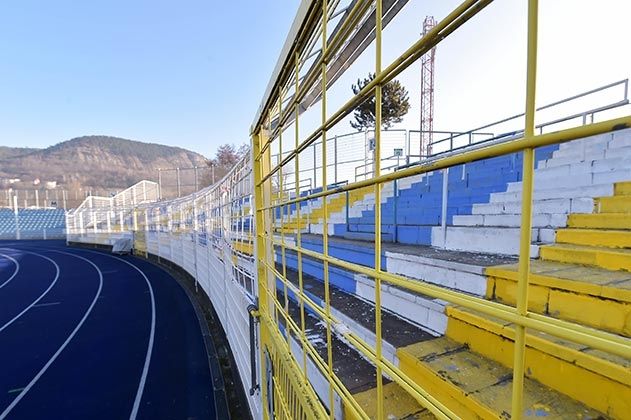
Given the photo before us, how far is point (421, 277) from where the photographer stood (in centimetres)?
219

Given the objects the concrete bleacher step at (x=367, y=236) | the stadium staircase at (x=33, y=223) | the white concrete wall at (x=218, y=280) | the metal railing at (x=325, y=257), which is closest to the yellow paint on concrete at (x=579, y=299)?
the metal railing at (x=325, y=257)

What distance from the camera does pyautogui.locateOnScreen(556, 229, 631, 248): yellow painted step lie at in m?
1.62

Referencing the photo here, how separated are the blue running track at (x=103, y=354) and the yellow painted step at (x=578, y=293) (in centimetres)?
344

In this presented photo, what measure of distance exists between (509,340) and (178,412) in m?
3.70

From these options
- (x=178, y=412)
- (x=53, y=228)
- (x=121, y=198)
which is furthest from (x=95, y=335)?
(x=53, y=228)

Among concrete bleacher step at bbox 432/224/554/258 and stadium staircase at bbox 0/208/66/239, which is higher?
concrete bleacher step at bbox 432/224/554/258

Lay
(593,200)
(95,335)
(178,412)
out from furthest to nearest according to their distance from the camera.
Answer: (95,335) → (178,412) → (593,200)

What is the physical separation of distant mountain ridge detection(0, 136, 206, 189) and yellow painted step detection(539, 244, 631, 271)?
2076 inches

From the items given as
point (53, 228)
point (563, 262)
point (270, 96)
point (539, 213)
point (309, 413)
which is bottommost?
point (53, 228)

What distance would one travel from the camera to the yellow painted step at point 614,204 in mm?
1881

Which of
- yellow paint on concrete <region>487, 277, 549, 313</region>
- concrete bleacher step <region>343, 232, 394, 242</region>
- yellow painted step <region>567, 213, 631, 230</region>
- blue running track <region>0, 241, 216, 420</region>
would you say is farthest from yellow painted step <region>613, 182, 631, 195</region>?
blue running track <region>0, 241, 216, 420</region>

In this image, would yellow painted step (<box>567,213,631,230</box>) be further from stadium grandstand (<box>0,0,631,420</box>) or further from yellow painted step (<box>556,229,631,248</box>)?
yellow painted step (<box>556,229,631,248</box>)

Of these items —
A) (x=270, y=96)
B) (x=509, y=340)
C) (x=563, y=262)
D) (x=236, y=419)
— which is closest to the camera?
(x=509, y=340)

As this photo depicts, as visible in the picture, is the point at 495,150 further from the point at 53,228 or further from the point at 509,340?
the point at 53,228
